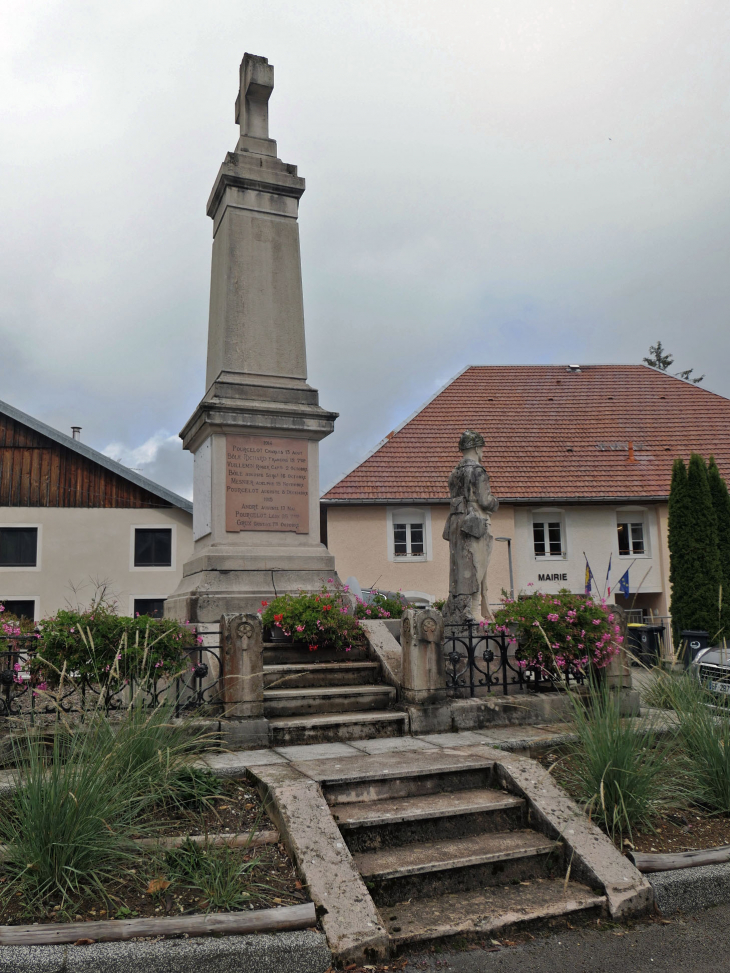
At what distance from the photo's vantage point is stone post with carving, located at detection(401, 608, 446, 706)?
6.68m

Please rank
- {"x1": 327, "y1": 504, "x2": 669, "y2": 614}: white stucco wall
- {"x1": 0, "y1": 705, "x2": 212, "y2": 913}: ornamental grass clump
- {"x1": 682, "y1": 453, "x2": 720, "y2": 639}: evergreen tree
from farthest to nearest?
{"x1": 327, "y1": 504, "x2": 669, "y2": 614}: white stucco wall → {"x1": 682, "y1": 453, "x2": 720, "y2": 639}: evergreen tree → {"x1": 0, "y1": 705, "x2": 212, "y2": 913}: ornamental grass clump

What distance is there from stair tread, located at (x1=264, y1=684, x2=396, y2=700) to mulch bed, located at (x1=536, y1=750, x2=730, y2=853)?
2205 mm

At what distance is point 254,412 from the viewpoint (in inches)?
356

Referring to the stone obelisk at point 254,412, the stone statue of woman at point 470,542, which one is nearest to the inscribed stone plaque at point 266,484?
the stone obelisk at point 254,412

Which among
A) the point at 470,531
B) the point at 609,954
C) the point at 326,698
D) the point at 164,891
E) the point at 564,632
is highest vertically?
the point at 470,531

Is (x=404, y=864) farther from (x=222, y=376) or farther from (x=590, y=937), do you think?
(x=222, y=376)

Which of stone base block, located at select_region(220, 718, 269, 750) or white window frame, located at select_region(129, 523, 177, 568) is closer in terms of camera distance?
stone base block, located at select_region(220, 718, 269, 750)

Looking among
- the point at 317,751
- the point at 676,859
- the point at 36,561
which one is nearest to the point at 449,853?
the point at 676,859

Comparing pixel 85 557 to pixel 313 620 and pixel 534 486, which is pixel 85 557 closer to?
pixel 534 486

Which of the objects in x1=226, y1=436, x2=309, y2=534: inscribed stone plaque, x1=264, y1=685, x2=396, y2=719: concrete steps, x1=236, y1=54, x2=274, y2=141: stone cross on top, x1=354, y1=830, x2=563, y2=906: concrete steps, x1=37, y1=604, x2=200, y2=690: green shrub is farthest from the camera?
x1=236, y1=54, x2=274, y2=141: stone cross on top

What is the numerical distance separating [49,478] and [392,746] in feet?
67.1

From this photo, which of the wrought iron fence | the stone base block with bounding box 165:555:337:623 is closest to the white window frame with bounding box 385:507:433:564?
the stone base block with bounding box 165:555:337:623

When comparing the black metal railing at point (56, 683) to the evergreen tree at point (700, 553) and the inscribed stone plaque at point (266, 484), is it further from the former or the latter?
the evergreen tree at point (700, 553)

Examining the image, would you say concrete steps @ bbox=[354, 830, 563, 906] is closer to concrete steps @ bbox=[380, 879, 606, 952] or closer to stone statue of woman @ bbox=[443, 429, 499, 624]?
concrete steps @ bbox=[380, 879, 606, 952]
